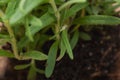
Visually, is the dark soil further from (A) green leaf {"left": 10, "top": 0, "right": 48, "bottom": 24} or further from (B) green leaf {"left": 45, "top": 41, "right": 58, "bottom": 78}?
(A) green leaf {"left": 10, "top": 0, "right": 48, "bottom": 24}

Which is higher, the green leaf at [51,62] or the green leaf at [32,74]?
the green leaf at [51,62]

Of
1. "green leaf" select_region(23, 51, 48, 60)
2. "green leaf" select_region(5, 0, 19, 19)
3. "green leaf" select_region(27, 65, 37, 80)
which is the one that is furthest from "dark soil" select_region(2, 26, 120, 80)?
"green leaf" select_region(5, 0, 19, 19)

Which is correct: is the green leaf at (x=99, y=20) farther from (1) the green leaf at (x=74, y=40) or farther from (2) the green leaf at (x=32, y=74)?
(2) the green leaf at (x=32, y=74)

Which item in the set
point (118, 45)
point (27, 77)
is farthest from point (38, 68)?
point (118, 45)

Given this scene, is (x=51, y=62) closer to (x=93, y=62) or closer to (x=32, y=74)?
(x=32, y=74)

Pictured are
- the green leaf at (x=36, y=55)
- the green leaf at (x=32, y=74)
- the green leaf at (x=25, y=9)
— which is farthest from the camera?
the green leaf at (x=32, y=74)

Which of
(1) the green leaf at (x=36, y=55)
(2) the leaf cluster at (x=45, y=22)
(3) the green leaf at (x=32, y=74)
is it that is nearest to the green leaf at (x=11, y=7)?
(2) the leaf cluster at (x=45, y=22)

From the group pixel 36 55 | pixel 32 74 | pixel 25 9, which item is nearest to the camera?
pixel 25 9

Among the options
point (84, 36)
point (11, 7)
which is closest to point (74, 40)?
point (84, 36)

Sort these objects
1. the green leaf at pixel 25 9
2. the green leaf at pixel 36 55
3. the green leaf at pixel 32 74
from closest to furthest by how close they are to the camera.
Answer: the green leaf at pixel 25 9 → the green leaf at pixel 36 55 → the green leaf at pixel 32 74

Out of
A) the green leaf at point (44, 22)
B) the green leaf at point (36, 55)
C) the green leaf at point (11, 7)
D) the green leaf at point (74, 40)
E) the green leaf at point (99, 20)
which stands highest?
the green leaf at point (11, 7)
